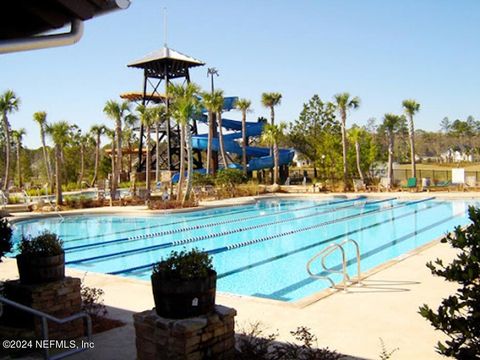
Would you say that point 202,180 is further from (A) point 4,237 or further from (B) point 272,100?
(A) point 4,237

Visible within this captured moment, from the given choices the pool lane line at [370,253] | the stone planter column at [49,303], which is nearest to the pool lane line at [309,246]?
the pool lane line at [370,253]

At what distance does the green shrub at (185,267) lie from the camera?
3.63m

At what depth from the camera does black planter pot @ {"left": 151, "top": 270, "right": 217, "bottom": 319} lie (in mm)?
3584

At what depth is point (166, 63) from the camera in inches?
1502

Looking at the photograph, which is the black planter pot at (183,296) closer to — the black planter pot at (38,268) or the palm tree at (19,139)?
the black planter pot at (38,268)

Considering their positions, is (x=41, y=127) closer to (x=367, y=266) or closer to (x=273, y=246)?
(x=273, y=246)

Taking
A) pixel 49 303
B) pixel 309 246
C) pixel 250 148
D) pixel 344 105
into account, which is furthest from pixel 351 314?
pixel 250 148

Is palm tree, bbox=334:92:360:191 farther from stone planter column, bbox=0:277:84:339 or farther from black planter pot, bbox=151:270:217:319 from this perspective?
black planter pot, bbox=151:270:217:319

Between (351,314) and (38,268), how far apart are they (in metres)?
3.59

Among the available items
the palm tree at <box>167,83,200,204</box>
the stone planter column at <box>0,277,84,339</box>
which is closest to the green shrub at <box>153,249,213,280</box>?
the stone planter column at <box>0,277,84,339</box>

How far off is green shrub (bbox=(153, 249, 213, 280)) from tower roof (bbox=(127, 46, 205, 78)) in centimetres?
3502

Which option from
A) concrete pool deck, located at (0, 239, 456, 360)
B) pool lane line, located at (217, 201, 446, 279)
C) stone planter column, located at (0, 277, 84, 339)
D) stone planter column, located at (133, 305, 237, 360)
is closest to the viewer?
stone planter column, located at (133, 305, 237, 360)

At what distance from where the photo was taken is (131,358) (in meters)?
4.41

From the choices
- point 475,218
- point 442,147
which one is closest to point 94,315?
point 475,218
